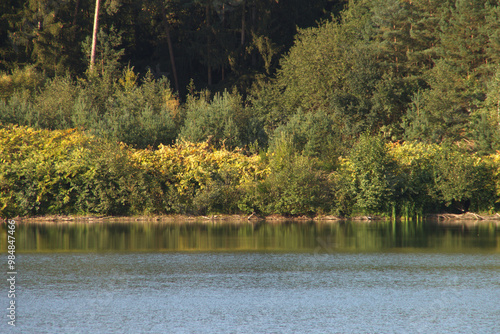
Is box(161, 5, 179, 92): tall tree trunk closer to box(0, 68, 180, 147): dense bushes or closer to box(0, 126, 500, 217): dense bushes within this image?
box(0, 68, 180, 147): dense bushes

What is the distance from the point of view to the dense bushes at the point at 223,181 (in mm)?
32969

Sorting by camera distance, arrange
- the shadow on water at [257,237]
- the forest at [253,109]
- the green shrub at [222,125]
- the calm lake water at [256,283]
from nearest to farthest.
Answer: the calm lake water at [256,283]
the shadow on water at [257,237]
the forest at [253,109]
the green shrub at [222,125]

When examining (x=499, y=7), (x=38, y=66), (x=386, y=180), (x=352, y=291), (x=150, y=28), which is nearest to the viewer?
(x=352, y=291)

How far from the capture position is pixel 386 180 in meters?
32.9

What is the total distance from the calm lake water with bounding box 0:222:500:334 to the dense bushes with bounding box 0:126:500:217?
7034mm

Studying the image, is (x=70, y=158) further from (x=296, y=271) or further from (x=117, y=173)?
(x=296, y=271)

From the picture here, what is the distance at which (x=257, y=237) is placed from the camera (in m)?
25.6

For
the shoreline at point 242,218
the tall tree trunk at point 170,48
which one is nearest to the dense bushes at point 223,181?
the shoreline at point 242,218

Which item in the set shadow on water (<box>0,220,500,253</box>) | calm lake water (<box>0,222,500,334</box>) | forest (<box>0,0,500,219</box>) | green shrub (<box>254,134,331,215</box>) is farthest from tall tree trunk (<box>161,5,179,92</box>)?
calm lake water (<box>0,222,500,334</box>)

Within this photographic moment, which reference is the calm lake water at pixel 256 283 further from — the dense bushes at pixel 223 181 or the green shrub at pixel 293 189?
the dense bushes at pixel 223 181

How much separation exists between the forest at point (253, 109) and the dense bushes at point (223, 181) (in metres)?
0.09

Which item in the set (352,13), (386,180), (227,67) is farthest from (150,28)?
(386,180)

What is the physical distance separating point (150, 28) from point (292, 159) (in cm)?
2792

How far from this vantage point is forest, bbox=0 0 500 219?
1315 inches
